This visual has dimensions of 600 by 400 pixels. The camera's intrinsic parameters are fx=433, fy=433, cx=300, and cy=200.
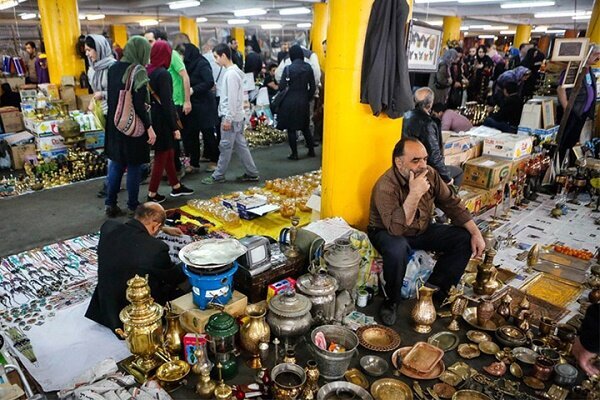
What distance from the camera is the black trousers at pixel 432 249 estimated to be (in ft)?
10.1

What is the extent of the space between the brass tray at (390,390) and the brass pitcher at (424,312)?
1.95 ft

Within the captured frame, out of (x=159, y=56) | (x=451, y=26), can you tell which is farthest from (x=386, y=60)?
(x=451, y=26)

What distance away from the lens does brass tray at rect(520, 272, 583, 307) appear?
3508mm

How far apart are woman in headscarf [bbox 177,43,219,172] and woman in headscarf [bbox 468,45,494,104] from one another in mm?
8331

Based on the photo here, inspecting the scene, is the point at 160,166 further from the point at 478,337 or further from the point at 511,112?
the point at 511,112

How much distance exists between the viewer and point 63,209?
5145mm

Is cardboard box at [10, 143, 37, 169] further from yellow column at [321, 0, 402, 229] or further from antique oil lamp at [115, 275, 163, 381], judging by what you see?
antique oil lamp at [115, 275, 163, 381]

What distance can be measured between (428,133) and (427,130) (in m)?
0.03

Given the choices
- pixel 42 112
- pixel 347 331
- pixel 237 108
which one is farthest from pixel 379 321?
pixel 42 112

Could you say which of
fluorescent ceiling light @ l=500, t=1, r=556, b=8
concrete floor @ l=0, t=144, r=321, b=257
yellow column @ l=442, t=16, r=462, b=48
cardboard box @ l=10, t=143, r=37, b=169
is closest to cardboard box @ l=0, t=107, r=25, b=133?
cardboard box @ l=10, t=143, r=37, b=169

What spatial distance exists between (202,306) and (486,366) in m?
1.75

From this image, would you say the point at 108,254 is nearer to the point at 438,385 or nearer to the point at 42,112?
the point at 438,385

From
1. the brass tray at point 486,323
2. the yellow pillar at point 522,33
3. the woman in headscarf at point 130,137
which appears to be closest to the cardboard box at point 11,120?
the woman in headscarf at point 130,137

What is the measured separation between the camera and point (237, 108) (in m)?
5.62
